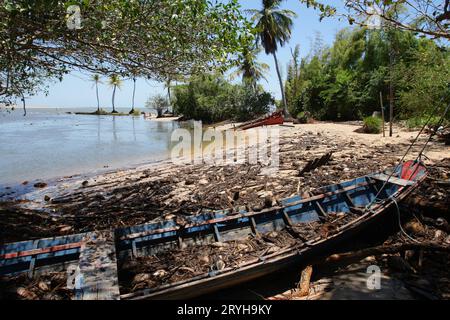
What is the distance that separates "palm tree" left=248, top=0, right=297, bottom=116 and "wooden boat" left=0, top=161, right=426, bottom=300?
76.9 ft

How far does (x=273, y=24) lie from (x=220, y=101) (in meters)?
11.8

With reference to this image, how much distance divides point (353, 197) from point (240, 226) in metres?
2.55

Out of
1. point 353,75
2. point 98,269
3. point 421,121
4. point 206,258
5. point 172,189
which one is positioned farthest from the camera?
point 353,75

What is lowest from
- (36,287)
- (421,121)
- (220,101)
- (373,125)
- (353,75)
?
(36,287)

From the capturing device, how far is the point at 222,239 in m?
4.98

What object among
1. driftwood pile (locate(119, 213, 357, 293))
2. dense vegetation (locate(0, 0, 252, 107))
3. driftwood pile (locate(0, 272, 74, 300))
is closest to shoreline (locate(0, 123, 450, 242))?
driftwood pile (locate(119, 213, 357, 293))

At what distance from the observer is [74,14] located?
188 inches

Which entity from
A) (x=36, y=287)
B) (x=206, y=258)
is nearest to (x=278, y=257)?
(x=206, y=258)

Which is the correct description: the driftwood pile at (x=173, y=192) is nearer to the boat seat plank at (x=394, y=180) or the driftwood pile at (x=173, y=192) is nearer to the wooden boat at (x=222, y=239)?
the wooden boat at (x=222, y=239)

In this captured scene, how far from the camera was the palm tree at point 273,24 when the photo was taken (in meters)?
27.5

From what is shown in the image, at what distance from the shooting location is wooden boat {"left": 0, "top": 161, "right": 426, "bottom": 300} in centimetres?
374

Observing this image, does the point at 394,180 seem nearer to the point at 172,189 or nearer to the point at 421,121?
the point at 172,189

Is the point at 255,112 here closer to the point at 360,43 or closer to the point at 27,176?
the point at 360,43
